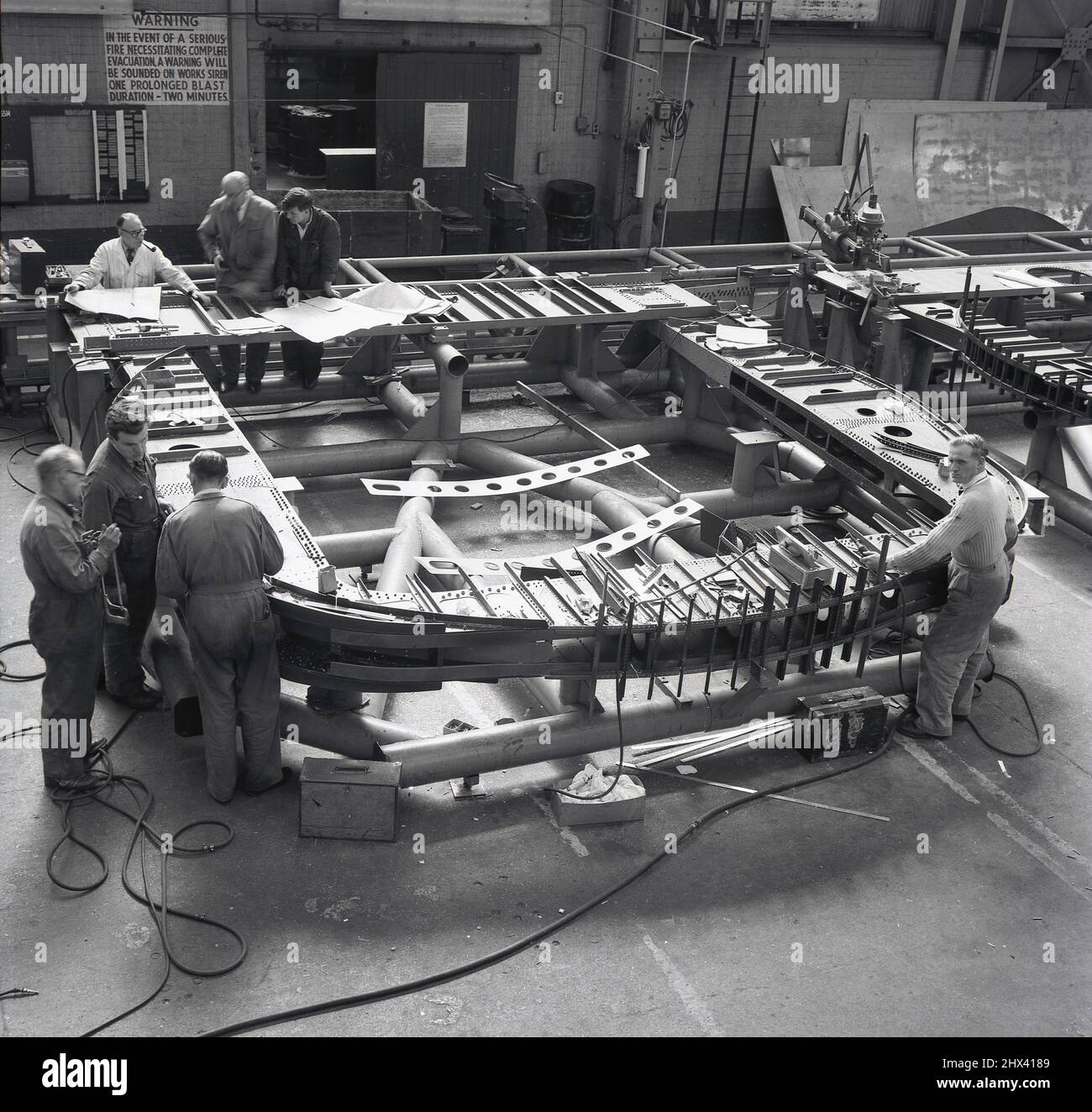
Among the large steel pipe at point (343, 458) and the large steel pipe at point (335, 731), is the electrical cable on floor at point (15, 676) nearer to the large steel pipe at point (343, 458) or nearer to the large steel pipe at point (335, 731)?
the large steel pipe at point (335, 731)

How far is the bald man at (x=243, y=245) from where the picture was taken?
8.23 meters

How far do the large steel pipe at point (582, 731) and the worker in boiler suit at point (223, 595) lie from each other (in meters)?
0.62

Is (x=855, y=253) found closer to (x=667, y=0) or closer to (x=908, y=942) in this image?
(x=667, y=0)

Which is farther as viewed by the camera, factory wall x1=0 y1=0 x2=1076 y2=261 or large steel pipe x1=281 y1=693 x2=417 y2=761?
factory wall x1=0 y1=0 x2=1076 y2=261

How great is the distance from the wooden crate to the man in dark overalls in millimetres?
1173

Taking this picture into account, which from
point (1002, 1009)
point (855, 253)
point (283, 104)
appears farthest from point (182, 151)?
point (1002, 1009)

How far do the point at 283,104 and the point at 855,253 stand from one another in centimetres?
682

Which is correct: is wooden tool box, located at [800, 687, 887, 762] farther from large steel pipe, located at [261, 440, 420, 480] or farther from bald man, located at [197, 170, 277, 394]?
bald man, located at [197, 170, 277, 394]

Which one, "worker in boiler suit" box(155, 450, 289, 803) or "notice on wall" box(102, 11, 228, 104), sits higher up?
"notice on wall" box(102, 11, 228, 104)

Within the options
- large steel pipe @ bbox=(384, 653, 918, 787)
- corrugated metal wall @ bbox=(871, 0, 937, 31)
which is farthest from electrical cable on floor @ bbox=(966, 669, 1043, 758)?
corrugated metal wall @ bbox=(871, 0, 937, 31)

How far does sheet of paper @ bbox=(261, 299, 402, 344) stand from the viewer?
795 cm

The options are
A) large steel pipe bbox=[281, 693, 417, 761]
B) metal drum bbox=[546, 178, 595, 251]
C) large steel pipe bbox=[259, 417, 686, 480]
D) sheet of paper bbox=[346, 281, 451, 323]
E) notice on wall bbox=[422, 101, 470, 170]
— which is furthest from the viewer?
metal drum bbox=[546, 178, 595, 251]

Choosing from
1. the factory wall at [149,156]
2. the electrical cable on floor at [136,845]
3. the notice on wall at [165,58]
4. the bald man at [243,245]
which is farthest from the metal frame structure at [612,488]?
the notice on wall at [165,58]

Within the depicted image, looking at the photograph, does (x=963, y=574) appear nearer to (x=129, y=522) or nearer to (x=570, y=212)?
(x=129, y=522)
